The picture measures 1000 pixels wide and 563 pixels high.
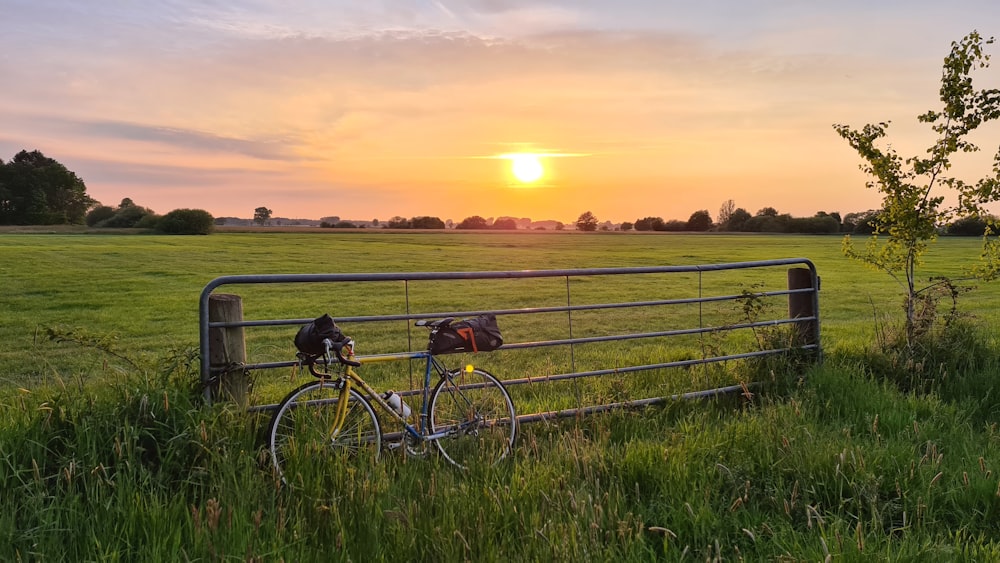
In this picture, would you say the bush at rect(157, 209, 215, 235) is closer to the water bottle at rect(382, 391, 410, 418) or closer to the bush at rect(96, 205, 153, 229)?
the bush at rect(96, 205, 153, 229)

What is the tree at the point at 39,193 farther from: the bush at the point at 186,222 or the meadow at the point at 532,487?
the meadow at the point at 532,487

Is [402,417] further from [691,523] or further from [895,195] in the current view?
[895,195]

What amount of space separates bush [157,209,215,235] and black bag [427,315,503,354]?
91176 millimetres

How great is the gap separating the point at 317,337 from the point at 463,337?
1.18 metres

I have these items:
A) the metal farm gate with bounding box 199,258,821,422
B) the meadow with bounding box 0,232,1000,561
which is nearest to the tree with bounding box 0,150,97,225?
the metal farm gate with bounding box 199,258,821,422

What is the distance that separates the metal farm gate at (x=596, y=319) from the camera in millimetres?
5025

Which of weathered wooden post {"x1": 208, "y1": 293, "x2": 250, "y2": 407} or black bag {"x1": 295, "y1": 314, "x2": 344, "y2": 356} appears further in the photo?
weathered wooden post {"x1": 208, "y1": 293, "x2": 250, "y2": 407}

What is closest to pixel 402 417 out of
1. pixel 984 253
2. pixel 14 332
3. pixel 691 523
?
pixel 691 523

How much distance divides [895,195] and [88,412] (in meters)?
9.61

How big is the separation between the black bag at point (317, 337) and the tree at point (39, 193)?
118m

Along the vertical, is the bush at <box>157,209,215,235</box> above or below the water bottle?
above

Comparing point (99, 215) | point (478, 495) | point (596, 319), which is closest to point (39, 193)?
point (99, 215)

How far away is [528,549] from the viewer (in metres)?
3.34

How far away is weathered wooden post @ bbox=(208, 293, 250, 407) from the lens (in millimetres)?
4887
